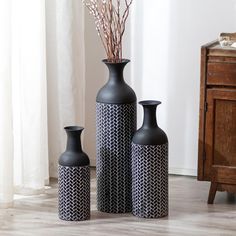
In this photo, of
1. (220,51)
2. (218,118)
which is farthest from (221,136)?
(220,51)

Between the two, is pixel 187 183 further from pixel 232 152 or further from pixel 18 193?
pixel 18 193

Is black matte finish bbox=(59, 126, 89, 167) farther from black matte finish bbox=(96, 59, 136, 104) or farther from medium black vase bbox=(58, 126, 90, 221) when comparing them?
black matte finish bbox=(96, 59, 136, 104)

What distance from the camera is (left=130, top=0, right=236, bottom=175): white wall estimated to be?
3.83 metres

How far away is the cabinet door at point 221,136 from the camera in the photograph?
3.35 m

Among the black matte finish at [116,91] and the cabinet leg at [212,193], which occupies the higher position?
the black matte finish at [116,91]

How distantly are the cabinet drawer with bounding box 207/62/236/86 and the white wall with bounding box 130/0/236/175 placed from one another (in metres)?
0.50

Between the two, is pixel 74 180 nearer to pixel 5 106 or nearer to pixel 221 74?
pixel 5 106

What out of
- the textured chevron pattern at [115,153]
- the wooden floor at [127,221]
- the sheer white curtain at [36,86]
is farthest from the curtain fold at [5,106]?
the textured chevron pattern at [115,153]

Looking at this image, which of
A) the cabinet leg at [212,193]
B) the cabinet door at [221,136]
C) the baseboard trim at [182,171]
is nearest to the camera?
the cabinet door at [221,136]

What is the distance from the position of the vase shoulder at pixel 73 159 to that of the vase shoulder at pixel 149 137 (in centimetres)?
24

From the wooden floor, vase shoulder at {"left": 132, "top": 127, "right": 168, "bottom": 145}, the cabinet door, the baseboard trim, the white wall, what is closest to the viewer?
the wooden floor

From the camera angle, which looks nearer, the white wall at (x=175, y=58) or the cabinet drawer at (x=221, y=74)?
the cabinet drawer at (x=221, y=74)

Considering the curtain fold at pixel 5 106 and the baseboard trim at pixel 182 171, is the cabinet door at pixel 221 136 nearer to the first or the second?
the baseboard trim at pixel 182 171

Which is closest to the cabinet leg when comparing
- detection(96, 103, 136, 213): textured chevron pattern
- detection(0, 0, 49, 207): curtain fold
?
detection(96, 103, 136, 213): textured chevron pattern
